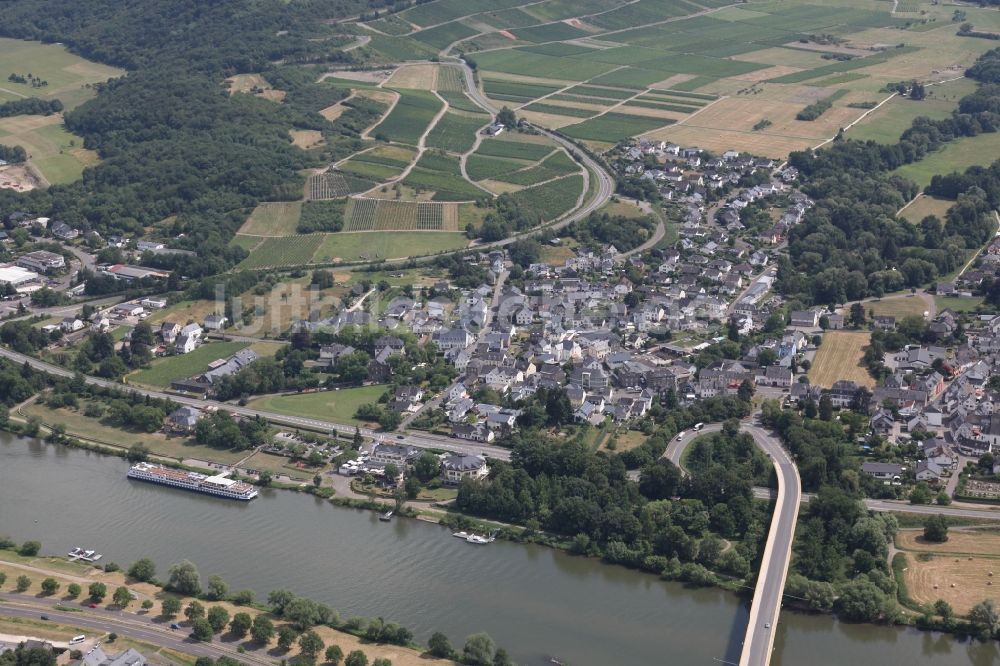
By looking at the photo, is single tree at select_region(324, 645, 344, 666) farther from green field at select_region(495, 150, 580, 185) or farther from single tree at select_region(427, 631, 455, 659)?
green field at select_region(495, 150, 580, 185)

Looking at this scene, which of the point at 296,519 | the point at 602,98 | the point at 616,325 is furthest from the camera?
the point at 602,98

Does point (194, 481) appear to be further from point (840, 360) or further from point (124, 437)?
point (840, 360)

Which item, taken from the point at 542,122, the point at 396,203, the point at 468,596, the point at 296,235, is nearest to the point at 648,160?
the point at 542,122

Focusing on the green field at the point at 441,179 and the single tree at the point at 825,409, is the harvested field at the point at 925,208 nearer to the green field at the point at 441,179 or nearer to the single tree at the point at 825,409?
the green field at the point at 441,179

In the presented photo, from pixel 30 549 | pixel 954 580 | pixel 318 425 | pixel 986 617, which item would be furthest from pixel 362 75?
pixel 986 617

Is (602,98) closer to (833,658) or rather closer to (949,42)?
(949,42)

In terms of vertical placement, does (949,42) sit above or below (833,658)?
above
